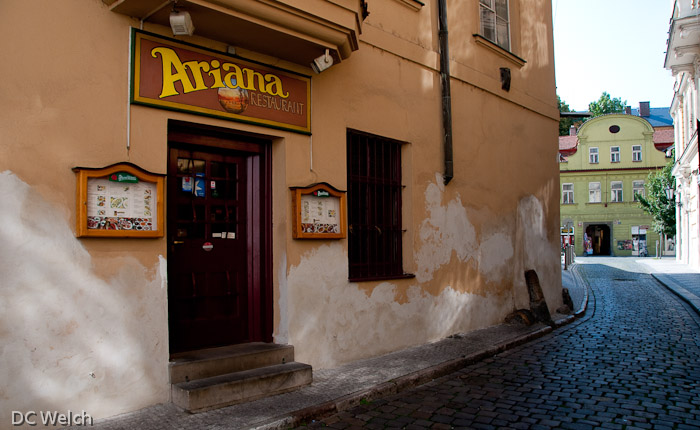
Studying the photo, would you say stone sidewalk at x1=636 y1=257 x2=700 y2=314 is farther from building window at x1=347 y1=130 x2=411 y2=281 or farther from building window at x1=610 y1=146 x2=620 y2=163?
building window at x1=610 y1=146 x2=620 y2=163

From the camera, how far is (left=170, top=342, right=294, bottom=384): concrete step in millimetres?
4922

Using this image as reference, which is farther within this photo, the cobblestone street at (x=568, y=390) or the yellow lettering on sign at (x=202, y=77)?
the yellow lettering on sign at (x=202, y=77)

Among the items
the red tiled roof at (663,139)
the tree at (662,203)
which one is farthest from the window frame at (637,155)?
the tree at (662,203)

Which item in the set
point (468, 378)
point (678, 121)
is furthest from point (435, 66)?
point (678, 121)

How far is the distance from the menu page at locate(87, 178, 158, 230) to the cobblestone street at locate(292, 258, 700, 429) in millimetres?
2252

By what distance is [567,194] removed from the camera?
45.0 meters

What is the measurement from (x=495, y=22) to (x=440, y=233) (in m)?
4.32

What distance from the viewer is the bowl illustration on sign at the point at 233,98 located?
17.6 ft

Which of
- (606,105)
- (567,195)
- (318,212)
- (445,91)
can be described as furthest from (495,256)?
(606,105)

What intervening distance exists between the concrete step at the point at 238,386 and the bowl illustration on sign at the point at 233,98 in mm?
2537

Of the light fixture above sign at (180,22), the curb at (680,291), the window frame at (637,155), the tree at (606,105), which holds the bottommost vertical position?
the curb at (680,291)

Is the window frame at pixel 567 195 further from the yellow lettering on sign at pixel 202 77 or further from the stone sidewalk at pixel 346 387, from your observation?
the yellow lettering on sign at pixel 202 77

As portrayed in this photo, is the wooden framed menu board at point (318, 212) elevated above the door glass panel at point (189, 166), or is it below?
below

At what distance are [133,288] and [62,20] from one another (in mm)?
2233
